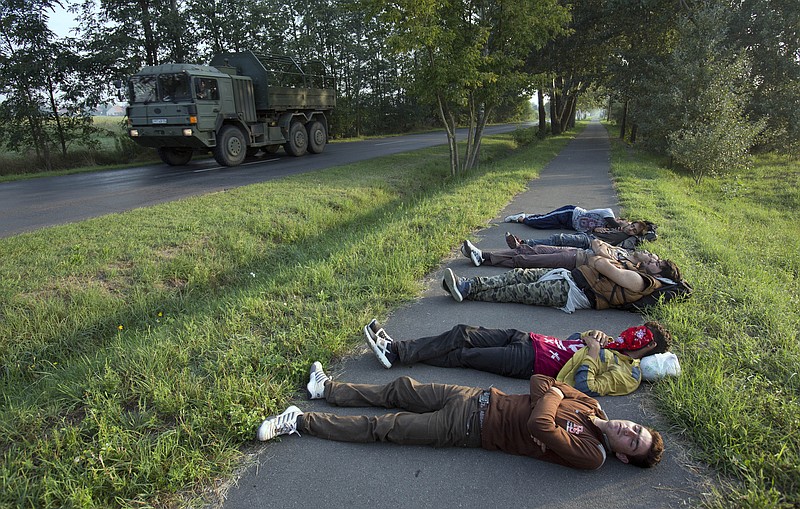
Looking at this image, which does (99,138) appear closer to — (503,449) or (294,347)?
(294,347)

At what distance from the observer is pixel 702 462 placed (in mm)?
2369

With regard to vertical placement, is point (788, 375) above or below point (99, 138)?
below

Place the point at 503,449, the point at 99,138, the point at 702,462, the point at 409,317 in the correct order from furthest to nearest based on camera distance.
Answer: the point at 99,138
the point at 409,317
the point at 503,449
the point at 702,462

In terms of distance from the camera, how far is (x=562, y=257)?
5.03 meters

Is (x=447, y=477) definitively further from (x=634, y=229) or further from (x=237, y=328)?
(x=634, y=229)

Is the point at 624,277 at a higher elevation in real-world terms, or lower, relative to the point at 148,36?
lower

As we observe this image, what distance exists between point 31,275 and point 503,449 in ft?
18.0

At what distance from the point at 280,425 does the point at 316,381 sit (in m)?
0.43

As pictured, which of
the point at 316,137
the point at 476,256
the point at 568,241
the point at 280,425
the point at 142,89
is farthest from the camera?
the point at 316,137

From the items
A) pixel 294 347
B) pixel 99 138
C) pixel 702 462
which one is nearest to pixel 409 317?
pixel 294 347

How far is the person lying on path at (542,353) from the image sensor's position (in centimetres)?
298

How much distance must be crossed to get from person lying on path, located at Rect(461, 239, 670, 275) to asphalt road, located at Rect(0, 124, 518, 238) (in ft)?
22.2

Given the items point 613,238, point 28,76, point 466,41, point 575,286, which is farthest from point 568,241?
point 28,76

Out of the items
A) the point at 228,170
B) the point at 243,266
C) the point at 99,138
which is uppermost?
the point at 99,138
